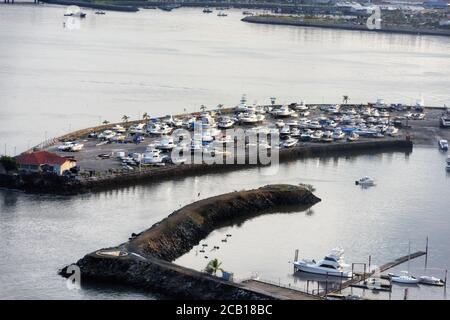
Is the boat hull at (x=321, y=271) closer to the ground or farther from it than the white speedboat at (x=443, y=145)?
farther from it

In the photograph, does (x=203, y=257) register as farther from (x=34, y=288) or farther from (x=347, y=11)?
(x=347, y=11)

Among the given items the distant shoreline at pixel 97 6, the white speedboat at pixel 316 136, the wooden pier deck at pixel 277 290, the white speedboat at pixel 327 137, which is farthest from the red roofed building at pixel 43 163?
the distant shoreline at pixel 97 6

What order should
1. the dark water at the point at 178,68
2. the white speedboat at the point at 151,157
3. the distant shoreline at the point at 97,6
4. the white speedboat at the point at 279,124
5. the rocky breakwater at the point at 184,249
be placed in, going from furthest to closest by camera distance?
the distant shoreline at the point at 97,6 → the dark water at the point at 178,68 → the white speedboat at the point at 279,124 → the white speedboat at the point at 151,157 → the rocky breakwater at the point at 184,249

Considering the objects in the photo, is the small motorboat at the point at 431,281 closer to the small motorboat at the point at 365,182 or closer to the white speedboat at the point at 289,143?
the small motorboat at the point at 365,182

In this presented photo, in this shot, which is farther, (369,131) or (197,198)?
(369,131)

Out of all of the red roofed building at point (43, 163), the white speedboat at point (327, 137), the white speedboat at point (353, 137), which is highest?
the red roofed building at point (43, 163)

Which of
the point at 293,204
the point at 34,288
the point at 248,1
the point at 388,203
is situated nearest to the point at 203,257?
the point at 34,288
